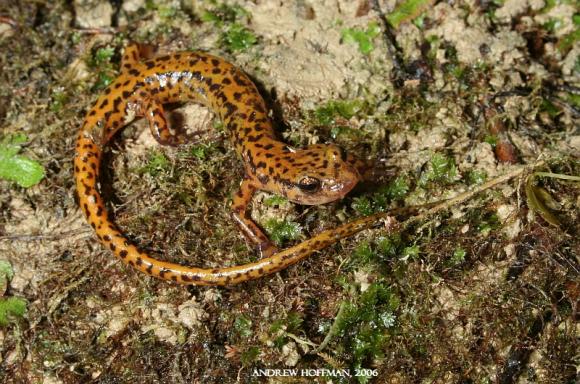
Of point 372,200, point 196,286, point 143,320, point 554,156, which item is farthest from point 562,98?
point 143,320

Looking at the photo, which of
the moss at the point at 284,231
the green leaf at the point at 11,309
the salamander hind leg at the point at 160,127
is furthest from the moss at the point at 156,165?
the green leaf at the point at 11,309

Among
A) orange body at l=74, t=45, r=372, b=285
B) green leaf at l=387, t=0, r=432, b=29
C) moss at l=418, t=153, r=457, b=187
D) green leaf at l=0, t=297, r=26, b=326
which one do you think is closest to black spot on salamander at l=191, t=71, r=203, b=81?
orange body at l=74, t=45, r=372, b=285

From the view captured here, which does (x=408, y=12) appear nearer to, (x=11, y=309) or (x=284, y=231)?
(x=284, y=231)

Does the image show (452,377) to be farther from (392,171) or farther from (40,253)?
(40,253)

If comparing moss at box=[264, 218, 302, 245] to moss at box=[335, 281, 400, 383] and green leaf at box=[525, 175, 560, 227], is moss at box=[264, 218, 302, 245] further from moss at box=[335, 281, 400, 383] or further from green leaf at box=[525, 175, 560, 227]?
green leaf at box=[525, 175, 560, 227]

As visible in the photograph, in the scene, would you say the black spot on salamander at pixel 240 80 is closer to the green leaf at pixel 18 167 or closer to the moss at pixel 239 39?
the moss at pixel 239 39

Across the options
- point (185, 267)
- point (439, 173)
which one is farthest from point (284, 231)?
point (439, 173)

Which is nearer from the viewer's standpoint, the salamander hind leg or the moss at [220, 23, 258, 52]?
the salamander hind leg
